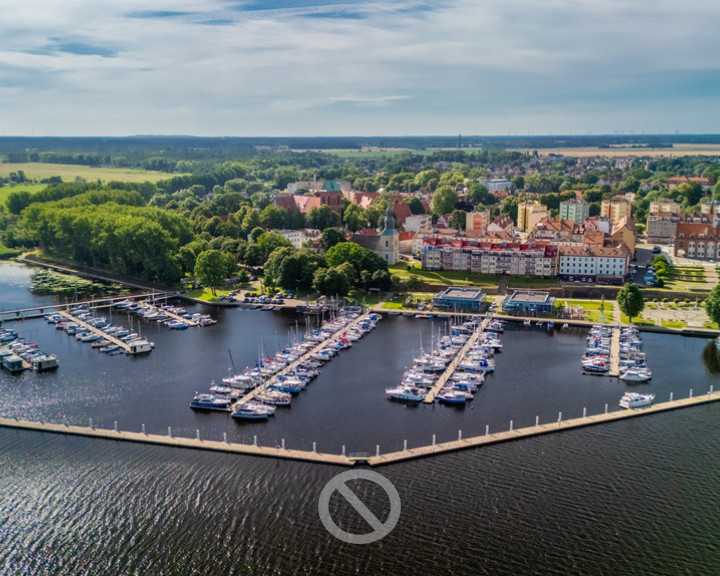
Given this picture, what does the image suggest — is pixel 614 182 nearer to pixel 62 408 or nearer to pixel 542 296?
pixel 542 296

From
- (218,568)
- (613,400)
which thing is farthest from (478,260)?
(218,568)

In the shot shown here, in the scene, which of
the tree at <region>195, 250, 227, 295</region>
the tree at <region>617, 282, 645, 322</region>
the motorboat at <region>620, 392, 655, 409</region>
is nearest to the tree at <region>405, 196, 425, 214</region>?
the tree at <region>195, 250, 227, 295</region>

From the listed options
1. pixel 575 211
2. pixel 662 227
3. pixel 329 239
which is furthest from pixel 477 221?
pixel 329 239

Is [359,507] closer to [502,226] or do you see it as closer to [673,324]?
[673,324]

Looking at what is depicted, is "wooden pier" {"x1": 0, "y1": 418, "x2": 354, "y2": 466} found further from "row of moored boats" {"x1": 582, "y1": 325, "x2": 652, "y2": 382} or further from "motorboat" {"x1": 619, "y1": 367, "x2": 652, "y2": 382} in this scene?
"row of moored boats" {"x1": 582, "y1": 325, "x2": 652, "y2": 382}

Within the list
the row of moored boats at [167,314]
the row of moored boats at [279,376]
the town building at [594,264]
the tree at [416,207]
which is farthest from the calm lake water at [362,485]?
the tree at [416,207]

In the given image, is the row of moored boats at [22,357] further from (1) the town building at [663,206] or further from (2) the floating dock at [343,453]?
(1) the town building at [663,206]
